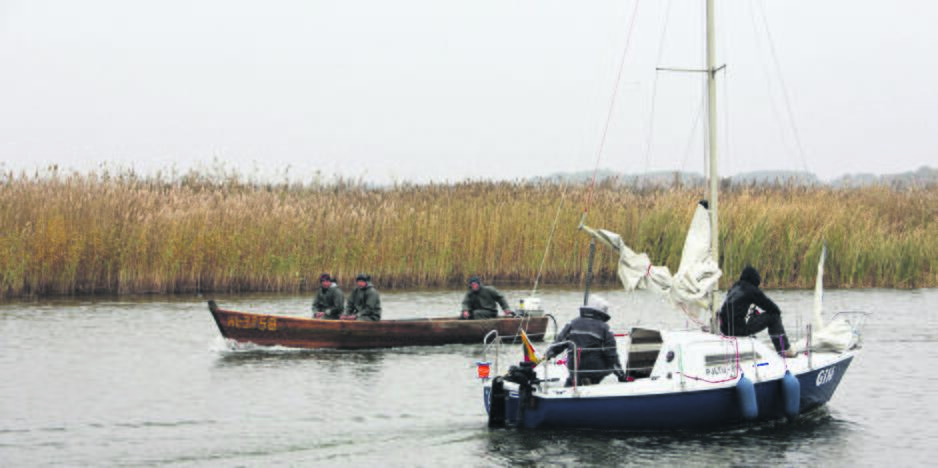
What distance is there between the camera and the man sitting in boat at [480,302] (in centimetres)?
2812

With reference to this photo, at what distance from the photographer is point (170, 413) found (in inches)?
798

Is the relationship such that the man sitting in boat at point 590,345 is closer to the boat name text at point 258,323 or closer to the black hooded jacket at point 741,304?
the black hooded jacket at point 741,304

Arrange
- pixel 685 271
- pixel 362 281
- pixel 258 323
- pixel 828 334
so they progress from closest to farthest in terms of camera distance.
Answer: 1. pixel 685 271
2. pixel 828 334
3. pixel 258 323
4. pixel 362 281

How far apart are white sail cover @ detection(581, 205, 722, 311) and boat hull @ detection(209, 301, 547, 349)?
779 cm

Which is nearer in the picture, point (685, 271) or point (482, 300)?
point (685, 271)

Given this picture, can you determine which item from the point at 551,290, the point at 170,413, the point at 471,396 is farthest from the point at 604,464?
the point at 551,290

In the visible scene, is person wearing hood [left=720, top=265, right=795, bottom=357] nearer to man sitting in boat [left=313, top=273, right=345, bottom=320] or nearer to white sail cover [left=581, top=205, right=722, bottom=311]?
white sail cover [left=581, top=205, right=722, bottom=311]

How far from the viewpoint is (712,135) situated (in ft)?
63.4

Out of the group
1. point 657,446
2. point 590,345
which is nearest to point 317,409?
point 590,345

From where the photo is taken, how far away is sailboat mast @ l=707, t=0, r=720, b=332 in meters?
19.2

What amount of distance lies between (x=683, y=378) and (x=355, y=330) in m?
10.8

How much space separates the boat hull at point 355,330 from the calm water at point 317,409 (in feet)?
1.05

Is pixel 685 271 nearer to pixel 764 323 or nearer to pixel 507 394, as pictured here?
pixel 764 323

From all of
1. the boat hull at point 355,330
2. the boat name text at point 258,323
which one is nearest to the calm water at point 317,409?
the boat hull at point 355,330
